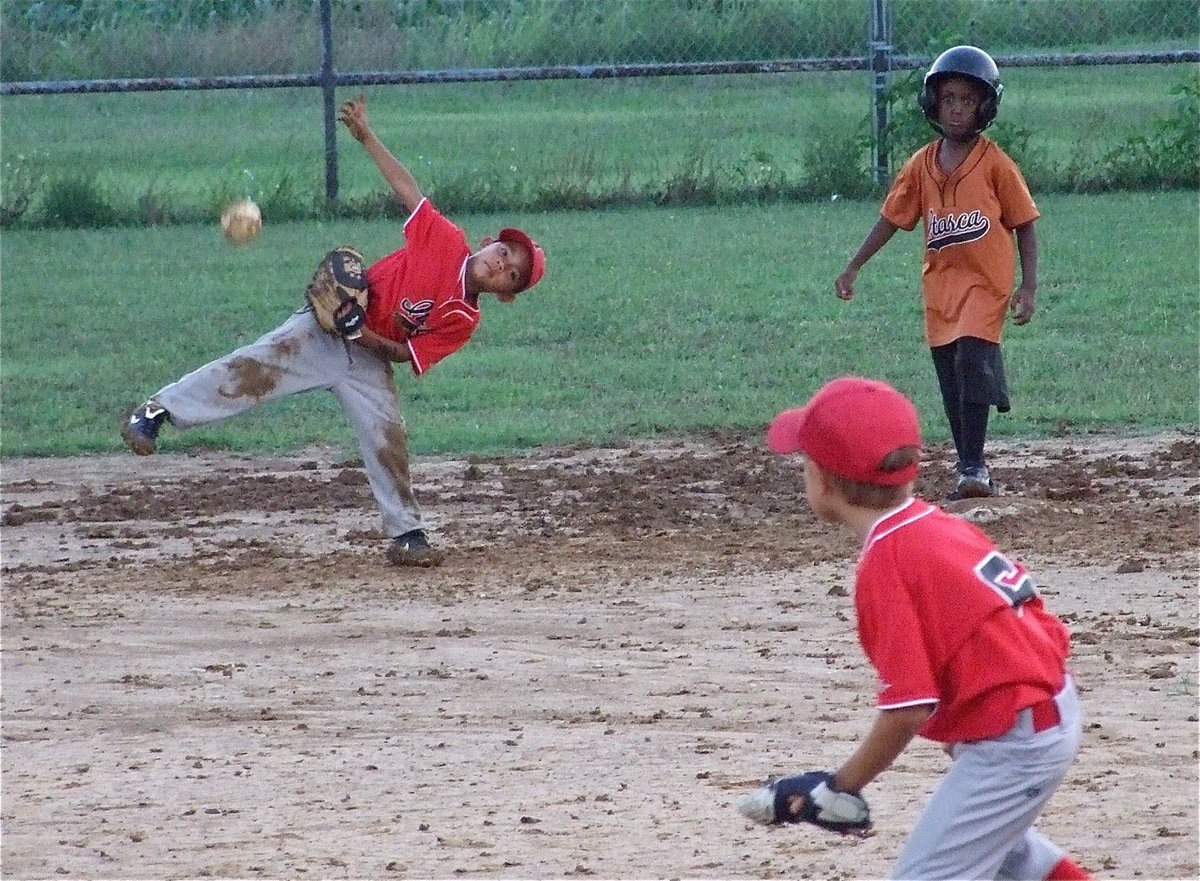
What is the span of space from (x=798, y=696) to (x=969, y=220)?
303 cm

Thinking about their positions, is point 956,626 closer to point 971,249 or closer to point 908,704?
point 908,704

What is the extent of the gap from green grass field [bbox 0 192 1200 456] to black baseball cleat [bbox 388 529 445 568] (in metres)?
2.37

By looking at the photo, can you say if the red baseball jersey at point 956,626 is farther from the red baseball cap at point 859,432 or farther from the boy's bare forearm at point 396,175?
the boy's bare forearm at point 396,175

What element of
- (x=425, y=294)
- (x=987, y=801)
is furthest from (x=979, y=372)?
(x=987, y=801)

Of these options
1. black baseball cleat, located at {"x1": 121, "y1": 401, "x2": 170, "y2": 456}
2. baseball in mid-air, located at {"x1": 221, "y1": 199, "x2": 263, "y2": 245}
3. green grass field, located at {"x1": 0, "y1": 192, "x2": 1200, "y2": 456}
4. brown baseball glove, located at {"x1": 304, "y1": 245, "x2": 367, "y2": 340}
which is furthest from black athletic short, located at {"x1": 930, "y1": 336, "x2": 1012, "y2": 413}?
black baseball cleat, located at {"x1": 121, "y1": 401, "x2": 170, "y2": 456}

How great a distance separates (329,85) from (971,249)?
960 centimetres

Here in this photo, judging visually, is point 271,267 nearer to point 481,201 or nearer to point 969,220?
point 481,201

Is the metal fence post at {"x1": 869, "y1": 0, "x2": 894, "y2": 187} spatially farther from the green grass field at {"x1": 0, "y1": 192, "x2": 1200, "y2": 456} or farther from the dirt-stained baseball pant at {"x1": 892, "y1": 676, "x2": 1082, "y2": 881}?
the dirt-stained baseball pant at {"x1": 892, "y1": 676, "x2": 1082, "y2": 881}

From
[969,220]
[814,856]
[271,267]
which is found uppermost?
[969,220]

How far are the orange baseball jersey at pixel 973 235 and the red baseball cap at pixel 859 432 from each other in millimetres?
4661

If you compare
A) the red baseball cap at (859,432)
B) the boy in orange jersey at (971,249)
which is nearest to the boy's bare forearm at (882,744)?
the red baseball cap at (859,432)

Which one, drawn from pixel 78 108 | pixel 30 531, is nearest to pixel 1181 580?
pixel 30 531

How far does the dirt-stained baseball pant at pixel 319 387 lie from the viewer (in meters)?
7.60

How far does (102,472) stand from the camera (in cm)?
966
